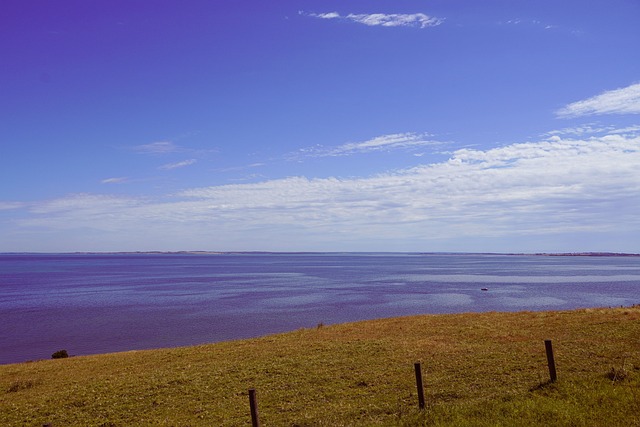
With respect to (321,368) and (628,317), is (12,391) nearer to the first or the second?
(321,368)

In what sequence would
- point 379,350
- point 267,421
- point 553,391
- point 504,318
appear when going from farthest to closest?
point 504,318 < point 379,350 < point 267,421 < point 553,391

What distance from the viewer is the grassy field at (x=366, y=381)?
609 inches

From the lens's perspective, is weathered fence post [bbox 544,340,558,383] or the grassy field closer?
the grassy field

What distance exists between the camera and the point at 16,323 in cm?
7281

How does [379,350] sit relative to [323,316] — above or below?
above

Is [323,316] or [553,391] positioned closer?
[553,391]

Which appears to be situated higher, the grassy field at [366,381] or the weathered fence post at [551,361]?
the weathered fence post at [551,361]

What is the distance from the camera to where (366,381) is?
73.3 feet

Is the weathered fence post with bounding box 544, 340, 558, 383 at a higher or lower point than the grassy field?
higher

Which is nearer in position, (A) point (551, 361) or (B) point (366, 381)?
(A) point (551, 361)

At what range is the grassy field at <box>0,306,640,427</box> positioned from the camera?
15477 millimetres

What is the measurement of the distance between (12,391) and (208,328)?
3756cm

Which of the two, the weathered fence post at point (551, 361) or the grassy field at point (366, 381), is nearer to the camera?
the grassy field at point (366, 381)

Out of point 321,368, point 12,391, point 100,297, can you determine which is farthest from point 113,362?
point 100,297
